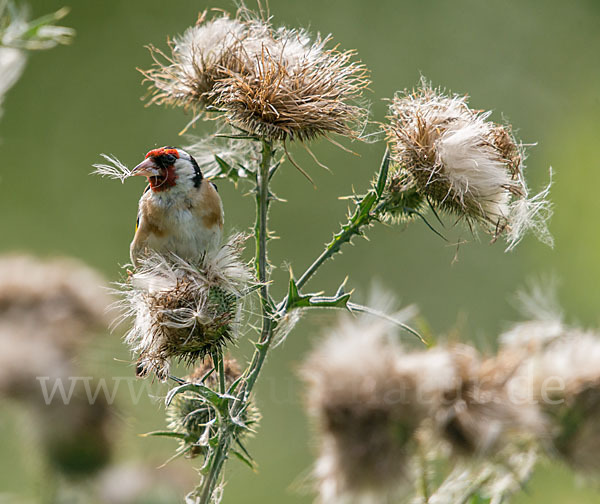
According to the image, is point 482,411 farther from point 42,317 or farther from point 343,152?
point 343,152

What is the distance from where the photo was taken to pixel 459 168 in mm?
2275

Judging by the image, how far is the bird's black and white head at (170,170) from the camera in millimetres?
2670

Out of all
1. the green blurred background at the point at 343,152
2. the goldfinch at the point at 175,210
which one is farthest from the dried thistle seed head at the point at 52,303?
the green blurred background at the point at 343,152

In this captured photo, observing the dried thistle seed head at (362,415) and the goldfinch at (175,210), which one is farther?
the dried thistle seed head at (362,415)

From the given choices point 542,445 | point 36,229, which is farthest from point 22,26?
point 36,229

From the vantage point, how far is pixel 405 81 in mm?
14398

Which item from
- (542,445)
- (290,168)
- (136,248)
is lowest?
(542,445)

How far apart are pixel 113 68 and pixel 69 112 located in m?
1.22

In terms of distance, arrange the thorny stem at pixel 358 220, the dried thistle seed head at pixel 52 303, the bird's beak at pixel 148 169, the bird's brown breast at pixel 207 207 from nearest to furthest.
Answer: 1. the thorny stem at pixel 358 220
2. the bird's beak at pixel 148 169
3. the bird's brown breast at pixel 207 207
4. the dried thistle seed head at pixel 52 303

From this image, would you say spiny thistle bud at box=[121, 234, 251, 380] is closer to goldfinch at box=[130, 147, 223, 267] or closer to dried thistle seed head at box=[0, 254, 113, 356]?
goldfinch at box=[130, 147, 223, 267]

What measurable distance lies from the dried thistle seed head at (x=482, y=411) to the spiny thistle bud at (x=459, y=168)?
637mm

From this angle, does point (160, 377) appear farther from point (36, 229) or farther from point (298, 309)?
A: point (36, 229)

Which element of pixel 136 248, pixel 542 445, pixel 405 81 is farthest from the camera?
pixel 405 81

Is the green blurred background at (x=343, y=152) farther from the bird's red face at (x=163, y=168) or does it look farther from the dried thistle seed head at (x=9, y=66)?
the dried thistle seed head at (x=9, y=66)
